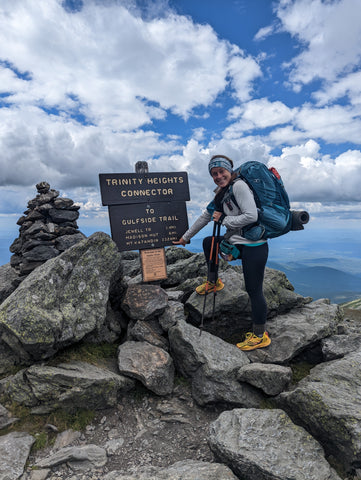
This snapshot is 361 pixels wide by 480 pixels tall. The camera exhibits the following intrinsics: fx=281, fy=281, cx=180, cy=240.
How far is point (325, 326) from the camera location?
29.3 feet

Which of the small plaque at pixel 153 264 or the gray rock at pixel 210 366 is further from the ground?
the small plaque at pixel 153 264

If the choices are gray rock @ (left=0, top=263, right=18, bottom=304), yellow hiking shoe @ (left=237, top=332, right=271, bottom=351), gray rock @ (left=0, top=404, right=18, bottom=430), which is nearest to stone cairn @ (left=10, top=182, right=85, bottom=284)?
gray rock @ (left=0, top=263, right=18, bottom=304)

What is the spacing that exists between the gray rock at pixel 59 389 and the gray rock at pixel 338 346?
240 inches

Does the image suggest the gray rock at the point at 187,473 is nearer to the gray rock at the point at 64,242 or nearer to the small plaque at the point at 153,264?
the small plaque at the point at 153,264

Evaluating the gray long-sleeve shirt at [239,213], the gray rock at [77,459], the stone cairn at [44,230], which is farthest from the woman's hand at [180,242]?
the stone cairn at [44,230]

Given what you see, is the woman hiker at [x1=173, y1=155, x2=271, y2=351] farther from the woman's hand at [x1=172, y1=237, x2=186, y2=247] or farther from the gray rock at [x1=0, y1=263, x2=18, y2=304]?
the gray rock at [x1=0, y1=263, x2=18, y2=304]

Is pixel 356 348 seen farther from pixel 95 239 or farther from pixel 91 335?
pixel 95 239

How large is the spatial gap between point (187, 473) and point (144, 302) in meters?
4.83

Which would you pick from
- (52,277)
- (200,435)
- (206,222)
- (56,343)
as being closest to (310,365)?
(200,435)

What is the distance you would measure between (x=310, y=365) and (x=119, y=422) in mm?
5744

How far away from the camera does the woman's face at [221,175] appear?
782 centimetres

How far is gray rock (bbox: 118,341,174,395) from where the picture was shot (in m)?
7.29

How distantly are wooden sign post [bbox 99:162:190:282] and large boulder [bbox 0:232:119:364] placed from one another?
1.18 meters

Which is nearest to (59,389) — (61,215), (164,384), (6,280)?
(164,384)
